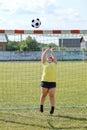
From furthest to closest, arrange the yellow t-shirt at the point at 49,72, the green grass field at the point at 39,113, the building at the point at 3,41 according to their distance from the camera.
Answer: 1. the building at the point at 3,41
2. the yellow t-shirt at the point at 49,72
3. the green grass field at the point at 39,113

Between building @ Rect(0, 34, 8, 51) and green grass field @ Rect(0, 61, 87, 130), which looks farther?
building @ Rect(0, 34, 8, 51)

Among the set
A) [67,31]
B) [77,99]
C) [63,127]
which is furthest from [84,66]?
[63,127]

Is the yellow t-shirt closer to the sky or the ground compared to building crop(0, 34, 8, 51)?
closer to the ground

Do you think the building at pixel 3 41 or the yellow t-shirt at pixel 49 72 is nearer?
the yellow t-shirt at pixel 49 72

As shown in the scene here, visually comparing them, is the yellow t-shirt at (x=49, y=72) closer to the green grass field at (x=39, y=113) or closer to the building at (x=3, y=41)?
the green grass field at (x=39, y=113)

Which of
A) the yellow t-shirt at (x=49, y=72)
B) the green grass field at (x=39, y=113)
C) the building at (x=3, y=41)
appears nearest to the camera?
the green grass field at (x=39, y=113)

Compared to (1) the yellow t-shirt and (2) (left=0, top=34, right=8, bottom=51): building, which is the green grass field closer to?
(1) the yellow t-shirt

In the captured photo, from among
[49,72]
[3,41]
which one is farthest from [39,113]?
[3,41]

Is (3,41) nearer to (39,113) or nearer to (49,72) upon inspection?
(49,72)

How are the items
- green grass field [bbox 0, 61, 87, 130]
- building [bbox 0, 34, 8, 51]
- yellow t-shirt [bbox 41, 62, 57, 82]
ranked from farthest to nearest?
1. building [bbox 0, 34, 8, 51]
2. yellow t-shirt [bbox 41, 62, 57, 82]
3. green grass field [bbox 0, 61, 87, 130]

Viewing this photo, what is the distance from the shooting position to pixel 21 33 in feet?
43.2

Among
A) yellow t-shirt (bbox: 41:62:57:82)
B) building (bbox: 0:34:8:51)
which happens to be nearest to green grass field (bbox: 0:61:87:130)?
yellow t-shirt (bbox: 41:62:57:82)

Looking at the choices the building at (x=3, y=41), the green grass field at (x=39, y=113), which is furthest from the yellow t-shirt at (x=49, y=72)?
the building at (x=3, y=41)

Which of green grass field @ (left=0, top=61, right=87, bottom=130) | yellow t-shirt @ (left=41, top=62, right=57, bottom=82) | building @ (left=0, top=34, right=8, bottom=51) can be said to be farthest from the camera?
building @ (left=0, top=34, right=8, bottom=51)
